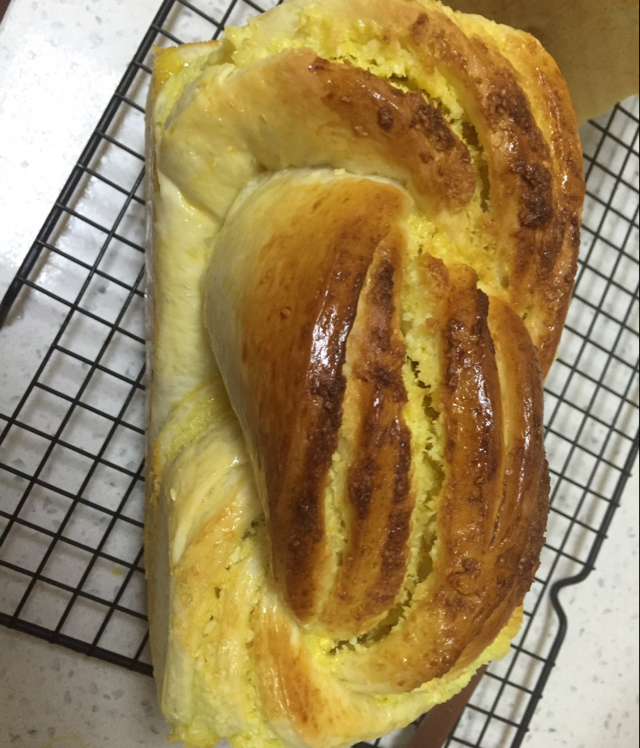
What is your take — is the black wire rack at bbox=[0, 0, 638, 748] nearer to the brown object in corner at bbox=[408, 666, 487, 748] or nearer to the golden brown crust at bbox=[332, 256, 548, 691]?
the brown object in corner at bbox=[408, 666, 487, 748]

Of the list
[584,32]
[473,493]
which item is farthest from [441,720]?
[584,32]

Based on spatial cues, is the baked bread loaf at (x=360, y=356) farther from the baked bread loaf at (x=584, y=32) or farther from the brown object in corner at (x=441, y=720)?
the brown object in corner at (x=441, y=720)


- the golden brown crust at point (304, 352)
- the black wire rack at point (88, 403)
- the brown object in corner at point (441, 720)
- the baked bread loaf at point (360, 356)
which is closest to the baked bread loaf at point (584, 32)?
the baked bread loaf at point (360, 356)

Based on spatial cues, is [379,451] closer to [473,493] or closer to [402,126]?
[473,493]

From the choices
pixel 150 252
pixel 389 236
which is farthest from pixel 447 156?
pixel 150 252

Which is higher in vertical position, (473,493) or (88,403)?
(473,493)

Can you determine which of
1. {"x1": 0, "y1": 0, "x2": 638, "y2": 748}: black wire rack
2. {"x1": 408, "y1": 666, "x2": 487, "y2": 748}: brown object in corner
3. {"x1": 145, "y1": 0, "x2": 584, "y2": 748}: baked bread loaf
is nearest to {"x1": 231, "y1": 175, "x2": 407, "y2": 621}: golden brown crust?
{"x1": 145, "y1": 0, "x2": 584, "y2": 748}: baked bread loaf
